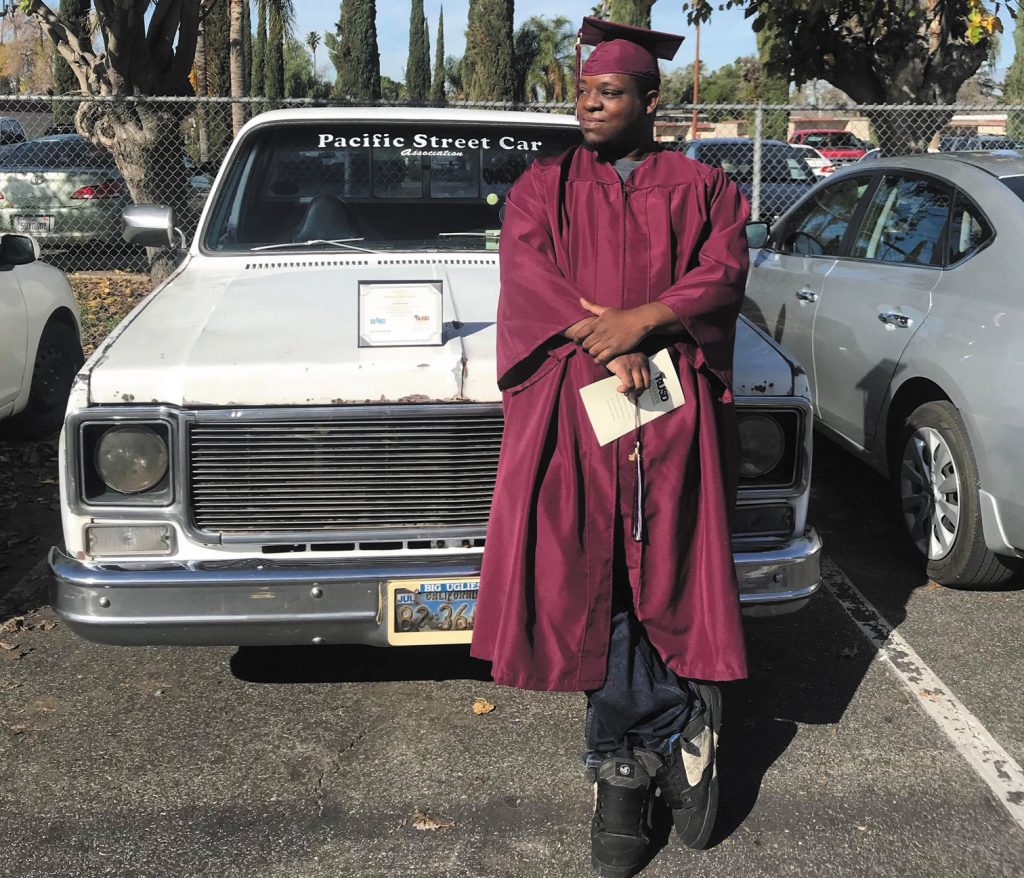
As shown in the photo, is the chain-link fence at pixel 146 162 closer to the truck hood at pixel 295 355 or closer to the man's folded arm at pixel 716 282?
the truck hood at pixel 295 355

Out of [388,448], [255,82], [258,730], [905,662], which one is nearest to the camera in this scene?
[388,448]

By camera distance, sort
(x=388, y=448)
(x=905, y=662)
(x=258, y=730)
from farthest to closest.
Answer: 1. (x=905, y=662)
2. (x=258, y=730)
3. (x=388, y=448)

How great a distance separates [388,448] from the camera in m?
2.91

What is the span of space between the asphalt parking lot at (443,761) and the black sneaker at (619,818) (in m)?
0.07

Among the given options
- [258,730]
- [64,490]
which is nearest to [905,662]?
[258,730]

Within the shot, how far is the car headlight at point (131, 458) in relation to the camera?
9.48 feet

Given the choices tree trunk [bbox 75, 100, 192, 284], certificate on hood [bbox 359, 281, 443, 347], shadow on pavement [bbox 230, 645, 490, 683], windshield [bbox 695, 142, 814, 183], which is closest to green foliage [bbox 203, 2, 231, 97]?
windshield [bbox 695, 142, 814, 183]

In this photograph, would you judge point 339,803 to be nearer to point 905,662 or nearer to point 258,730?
point 258,730

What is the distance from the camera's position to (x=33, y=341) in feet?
19.4

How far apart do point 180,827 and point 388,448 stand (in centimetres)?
113

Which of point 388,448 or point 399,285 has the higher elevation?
point 399,285

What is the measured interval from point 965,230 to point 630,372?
2562 millimetres

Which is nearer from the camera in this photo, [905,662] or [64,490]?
[64,490]

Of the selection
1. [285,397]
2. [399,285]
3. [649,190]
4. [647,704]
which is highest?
[649,190]
